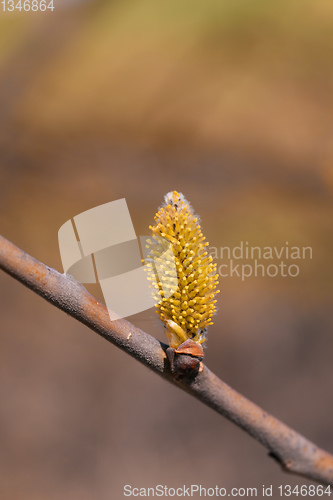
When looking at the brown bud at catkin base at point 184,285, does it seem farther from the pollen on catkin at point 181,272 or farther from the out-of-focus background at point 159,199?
the out-of-focus background at point 159,199

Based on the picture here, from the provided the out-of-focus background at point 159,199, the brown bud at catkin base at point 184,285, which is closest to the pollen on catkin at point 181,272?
the brown bud at catkin base at point 184,285

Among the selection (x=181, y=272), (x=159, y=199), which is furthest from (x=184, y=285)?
(x=159, y=199)

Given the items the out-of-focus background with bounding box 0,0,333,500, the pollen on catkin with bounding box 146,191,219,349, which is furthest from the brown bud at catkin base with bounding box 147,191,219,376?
the out-of-focus background with bounding box 0,0,333,500

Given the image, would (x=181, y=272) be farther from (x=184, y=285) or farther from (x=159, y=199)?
(x=159, y=199)

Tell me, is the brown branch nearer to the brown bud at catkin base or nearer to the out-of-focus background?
the brown bud at catkin base

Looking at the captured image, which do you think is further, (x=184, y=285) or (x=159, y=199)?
(x=159, y=199)

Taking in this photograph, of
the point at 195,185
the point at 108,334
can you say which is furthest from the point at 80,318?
the point at 195,185

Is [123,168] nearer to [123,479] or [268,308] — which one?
[268,308]
